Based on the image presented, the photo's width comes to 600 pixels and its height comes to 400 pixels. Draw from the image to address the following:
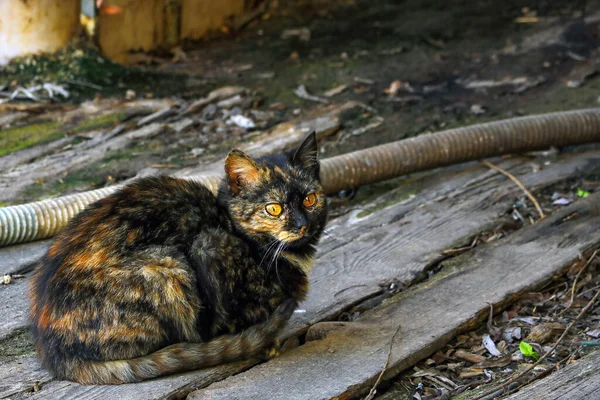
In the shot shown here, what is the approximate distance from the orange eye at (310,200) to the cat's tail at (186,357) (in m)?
0.46

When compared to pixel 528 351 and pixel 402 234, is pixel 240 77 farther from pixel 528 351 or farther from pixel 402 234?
pixel 528 351

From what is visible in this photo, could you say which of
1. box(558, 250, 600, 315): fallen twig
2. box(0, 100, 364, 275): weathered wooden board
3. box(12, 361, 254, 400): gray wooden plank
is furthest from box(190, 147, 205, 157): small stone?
box(558, 250, 600, 315): fallen twig

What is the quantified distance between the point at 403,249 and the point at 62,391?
217 cm

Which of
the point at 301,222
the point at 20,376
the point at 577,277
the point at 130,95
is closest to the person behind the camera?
the point at 20,376

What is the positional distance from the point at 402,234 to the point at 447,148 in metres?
0.99

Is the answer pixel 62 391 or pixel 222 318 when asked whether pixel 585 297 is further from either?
pixel 62 391

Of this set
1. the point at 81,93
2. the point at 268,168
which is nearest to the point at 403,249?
the point at 268,168

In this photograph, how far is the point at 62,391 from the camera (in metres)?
3.06

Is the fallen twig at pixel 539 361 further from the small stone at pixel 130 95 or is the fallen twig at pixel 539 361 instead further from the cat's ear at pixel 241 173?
the small stone at pixel 130 95

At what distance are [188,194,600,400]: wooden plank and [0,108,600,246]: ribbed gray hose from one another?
0.83 m

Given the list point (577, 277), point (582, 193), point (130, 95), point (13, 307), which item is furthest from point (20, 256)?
point (582, 193)

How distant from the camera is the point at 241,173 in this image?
11.2ft

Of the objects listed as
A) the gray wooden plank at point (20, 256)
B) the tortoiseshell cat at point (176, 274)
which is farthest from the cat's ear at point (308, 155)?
the gray wooden plank at point (20, 256)

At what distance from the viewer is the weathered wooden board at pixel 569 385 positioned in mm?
3008
